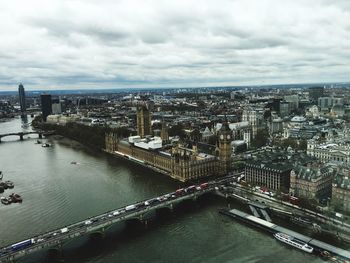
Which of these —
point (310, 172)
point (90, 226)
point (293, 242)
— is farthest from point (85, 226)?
point (310, 172)

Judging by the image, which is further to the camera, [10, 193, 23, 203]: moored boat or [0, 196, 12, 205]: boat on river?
[10, 193, 23, 203]: moored boat

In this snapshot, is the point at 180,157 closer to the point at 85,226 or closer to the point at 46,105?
the point at 85,226

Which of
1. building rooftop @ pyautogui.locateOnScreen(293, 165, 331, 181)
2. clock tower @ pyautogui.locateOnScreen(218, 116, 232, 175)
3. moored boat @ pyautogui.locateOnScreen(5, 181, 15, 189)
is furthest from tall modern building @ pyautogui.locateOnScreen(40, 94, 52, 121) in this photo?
building rooftop @ pyautogui.locateOnScreen(293, 165, 331, 181)

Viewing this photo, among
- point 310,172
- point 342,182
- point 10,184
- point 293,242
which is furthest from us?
point 10,184

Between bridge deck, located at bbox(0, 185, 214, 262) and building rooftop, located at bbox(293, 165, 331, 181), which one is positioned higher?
building rooftop, located at bbox(293, 165, 331, 181)

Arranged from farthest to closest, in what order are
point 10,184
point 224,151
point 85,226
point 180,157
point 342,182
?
point 224,151, point 180,157, point 10,184, point 342,182, point 85,226

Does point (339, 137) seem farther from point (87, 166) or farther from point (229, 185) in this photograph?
point (87, 166)

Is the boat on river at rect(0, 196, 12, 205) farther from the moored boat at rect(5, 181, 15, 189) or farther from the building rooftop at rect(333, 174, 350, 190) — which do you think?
the building rooftop at rect(333, 174, 350, 190)
